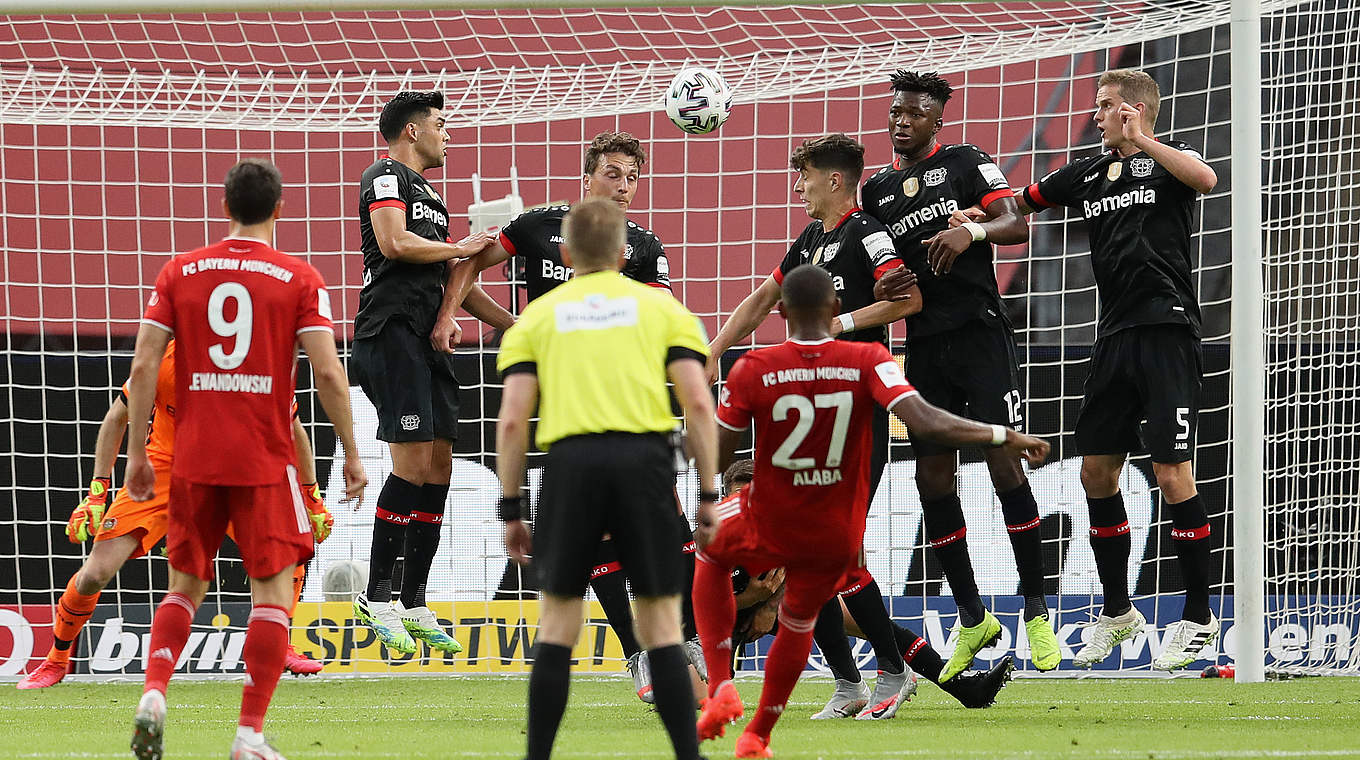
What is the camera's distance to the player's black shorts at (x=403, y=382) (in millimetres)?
6785

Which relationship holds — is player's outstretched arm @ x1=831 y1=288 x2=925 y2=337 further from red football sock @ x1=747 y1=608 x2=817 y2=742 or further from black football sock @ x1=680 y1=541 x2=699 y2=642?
red football sock @ x1=747 y1=608 x2=817 y2=742

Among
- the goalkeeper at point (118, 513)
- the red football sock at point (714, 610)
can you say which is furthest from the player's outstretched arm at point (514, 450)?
the goalkeeper at point (118, 513)

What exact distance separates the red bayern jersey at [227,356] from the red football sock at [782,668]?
170 cm

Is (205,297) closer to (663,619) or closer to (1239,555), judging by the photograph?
(663,619)

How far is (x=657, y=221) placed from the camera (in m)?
10.6

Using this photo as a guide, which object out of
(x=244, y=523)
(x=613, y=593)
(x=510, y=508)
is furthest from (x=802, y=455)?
(x=613, y=593)

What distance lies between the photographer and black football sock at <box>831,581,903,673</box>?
20.2 ft

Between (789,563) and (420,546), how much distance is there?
2.45 m

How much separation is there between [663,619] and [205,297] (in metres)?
1.75

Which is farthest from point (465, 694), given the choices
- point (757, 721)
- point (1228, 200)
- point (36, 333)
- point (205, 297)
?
point (1228, 200)

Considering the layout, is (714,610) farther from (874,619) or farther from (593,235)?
(593,235)

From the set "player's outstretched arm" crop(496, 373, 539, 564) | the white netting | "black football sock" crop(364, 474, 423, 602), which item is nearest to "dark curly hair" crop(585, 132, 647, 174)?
"black football sock" crop(364, 474, 423, 602)

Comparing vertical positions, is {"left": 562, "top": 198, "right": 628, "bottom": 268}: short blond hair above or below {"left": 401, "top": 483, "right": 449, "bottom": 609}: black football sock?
above

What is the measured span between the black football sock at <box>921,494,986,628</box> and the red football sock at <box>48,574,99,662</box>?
157 inches
